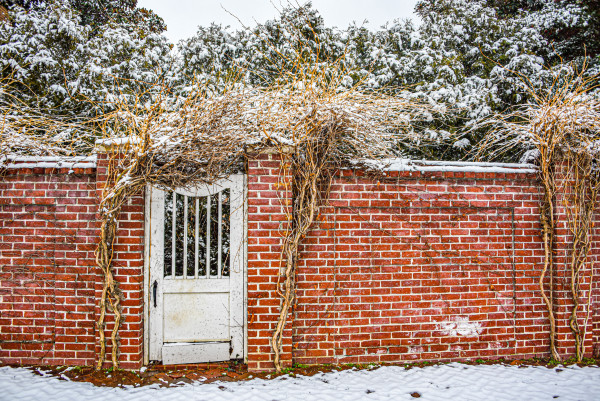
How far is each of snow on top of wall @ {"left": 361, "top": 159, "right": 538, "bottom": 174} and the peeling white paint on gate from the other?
1.70 metres

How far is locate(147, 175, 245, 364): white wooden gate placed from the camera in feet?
13.0

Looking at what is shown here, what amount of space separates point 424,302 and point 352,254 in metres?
0.98

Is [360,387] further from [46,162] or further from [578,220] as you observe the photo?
[46,162]

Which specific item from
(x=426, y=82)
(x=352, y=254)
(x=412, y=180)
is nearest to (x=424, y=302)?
(x=352, y=254)

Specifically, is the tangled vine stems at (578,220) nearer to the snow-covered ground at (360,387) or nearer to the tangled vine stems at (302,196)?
the snow-covered ground at (360,387)

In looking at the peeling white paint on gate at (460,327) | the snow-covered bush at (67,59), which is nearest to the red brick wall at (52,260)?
the peeling white paint on gate at (460,327)

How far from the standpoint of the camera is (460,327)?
4184 mm

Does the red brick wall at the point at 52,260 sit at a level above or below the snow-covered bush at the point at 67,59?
below

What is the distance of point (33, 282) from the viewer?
3.91 metres

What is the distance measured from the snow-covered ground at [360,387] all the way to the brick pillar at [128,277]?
1.40ft

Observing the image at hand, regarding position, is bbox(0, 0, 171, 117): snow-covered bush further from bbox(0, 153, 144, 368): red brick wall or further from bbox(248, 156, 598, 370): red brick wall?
bbox(248, 156, 598, 370): red brick wall

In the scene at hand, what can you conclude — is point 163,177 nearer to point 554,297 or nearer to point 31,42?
point 554,297

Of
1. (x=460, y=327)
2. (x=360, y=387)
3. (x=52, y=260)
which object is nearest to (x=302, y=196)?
(x=360, y=387)

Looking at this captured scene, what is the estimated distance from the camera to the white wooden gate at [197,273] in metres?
3.96
